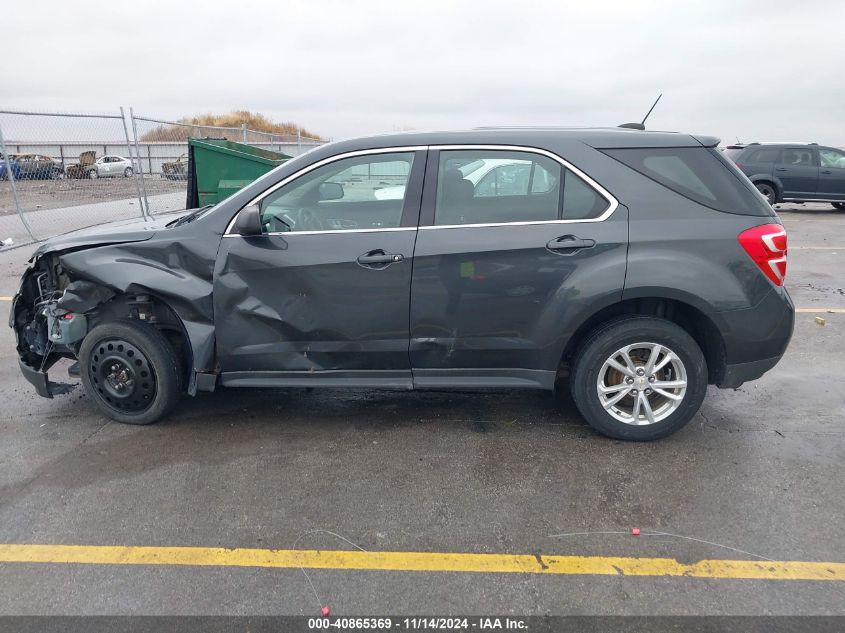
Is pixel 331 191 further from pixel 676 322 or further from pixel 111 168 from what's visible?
pixel 111 168

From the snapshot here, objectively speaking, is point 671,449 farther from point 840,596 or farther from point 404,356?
point 404,356

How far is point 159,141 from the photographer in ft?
48.1

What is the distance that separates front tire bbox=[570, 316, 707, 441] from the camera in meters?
3.60

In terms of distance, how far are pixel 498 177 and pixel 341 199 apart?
3.14 ft

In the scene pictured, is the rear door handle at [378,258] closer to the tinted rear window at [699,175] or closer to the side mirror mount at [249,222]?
the side mirror mount at [249,222]

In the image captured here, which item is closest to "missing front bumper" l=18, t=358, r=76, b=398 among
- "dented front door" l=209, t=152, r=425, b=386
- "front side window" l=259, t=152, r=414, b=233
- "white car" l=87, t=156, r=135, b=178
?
"dented front door" l=209, t=152, r=425, b=386

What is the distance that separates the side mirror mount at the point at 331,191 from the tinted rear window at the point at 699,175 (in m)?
1.60

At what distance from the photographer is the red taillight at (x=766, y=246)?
3.47 metres

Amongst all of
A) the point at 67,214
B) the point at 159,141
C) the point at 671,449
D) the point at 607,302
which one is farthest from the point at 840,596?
the point at 159,141

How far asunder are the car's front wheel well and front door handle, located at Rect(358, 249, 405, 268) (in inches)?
44.2

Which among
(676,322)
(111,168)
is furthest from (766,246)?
(111,168)

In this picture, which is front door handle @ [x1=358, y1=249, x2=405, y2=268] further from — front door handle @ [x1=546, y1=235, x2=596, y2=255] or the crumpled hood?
the crumpled hood

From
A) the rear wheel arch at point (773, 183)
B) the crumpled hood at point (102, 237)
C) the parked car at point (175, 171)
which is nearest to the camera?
the crumpled hood at point (102, 237)

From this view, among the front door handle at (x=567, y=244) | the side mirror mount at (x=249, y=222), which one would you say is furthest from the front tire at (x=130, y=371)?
the front door handle at (x=567, y=244)
